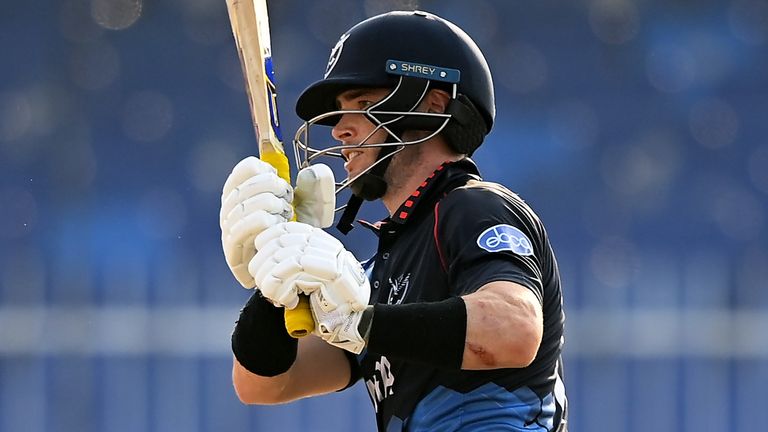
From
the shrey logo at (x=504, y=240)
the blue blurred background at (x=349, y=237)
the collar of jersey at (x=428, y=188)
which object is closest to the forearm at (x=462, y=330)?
Result: the shrey logo at (x=504, y=240)

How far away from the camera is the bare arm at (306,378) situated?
12.9 feet

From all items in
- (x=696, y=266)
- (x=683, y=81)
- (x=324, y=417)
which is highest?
(x=683, y=81)

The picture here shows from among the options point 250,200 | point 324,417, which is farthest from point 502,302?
point 324,417

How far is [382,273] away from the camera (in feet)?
12.3

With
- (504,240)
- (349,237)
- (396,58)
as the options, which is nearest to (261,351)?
(504,240)

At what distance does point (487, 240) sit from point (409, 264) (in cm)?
43

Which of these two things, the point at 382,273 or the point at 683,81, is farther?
the point at 683,81

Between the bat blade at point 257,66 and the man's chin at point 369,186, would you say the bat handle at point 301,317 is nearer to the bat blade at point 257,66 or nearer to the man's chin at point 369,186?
the bat blade at point 257,66

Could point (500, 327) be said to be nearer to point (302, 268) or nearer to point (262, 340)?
point (302, 268)

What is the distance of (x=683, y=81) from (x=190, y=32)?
118 inches

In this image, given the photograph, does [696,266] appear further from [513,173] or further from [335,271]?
[335,271]

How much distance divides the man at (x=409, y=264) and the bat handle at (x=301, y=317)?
4cm

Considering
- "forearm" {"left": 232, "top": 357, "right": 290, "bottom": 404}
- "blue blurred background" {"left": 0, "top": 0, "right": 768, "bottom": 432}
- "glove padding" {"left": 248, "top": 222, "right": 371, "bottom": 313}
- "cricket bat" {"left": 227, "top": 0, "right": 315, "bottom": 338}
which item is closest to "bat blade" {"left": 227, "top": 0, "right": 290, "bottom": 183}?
"cricket bat" {"left": 227, "top": 0, "right": 315, "bottom": 338}

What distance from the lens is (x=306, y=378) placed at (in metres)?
4.00
